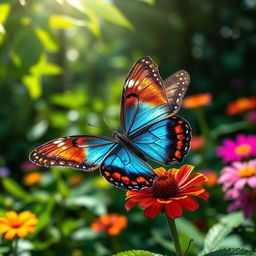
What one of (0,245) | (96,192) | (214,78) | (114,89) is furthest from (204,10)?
(0,245)

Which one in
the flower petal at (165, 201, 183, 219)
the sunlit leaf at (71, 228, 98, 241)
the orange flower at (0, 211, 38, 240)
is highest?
the flower petal at (165, 201, 183, 219)

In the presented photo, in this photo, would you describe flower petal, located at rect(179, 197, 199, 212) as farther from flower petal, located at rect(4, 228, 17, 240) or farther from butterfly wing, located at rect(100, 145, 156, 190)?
flower petal, located at rect(4, 228, 17, 240)

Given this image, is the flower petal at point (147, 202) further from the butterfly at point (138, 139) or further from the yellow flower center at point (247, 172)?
the yellow flower center at point (247, 172)

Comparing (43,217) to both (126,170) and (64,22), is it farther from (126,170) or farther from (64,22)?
(64,22)

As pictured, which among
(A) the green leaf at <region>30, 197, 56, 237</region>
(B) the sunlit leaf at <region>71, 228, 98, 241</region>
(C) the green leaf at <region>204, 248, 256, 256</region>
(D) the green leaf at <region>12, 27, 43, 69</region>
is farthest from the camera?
(B) the sunlit leaf at <region>71, 228, 98, 241</region>

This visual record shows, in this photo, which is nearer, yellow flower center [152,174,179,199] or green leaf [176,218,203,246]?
yellow flower center [152,174,179,199]

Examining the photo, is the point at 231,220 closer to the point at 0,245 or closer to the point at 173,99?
the point at 173,99

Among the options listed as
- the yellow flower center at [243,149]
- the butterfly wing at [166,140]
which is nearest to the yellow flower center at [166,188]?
the butterfly wing at [166,140]

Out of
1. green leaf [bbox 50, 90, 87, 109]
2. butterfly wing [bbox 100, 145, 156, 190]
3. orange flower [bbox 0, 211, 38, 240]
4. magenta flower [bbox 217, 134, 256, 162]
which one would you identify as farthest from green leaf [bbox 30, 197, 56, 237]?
green leaf [bbox 50, 90, 87, 109]
